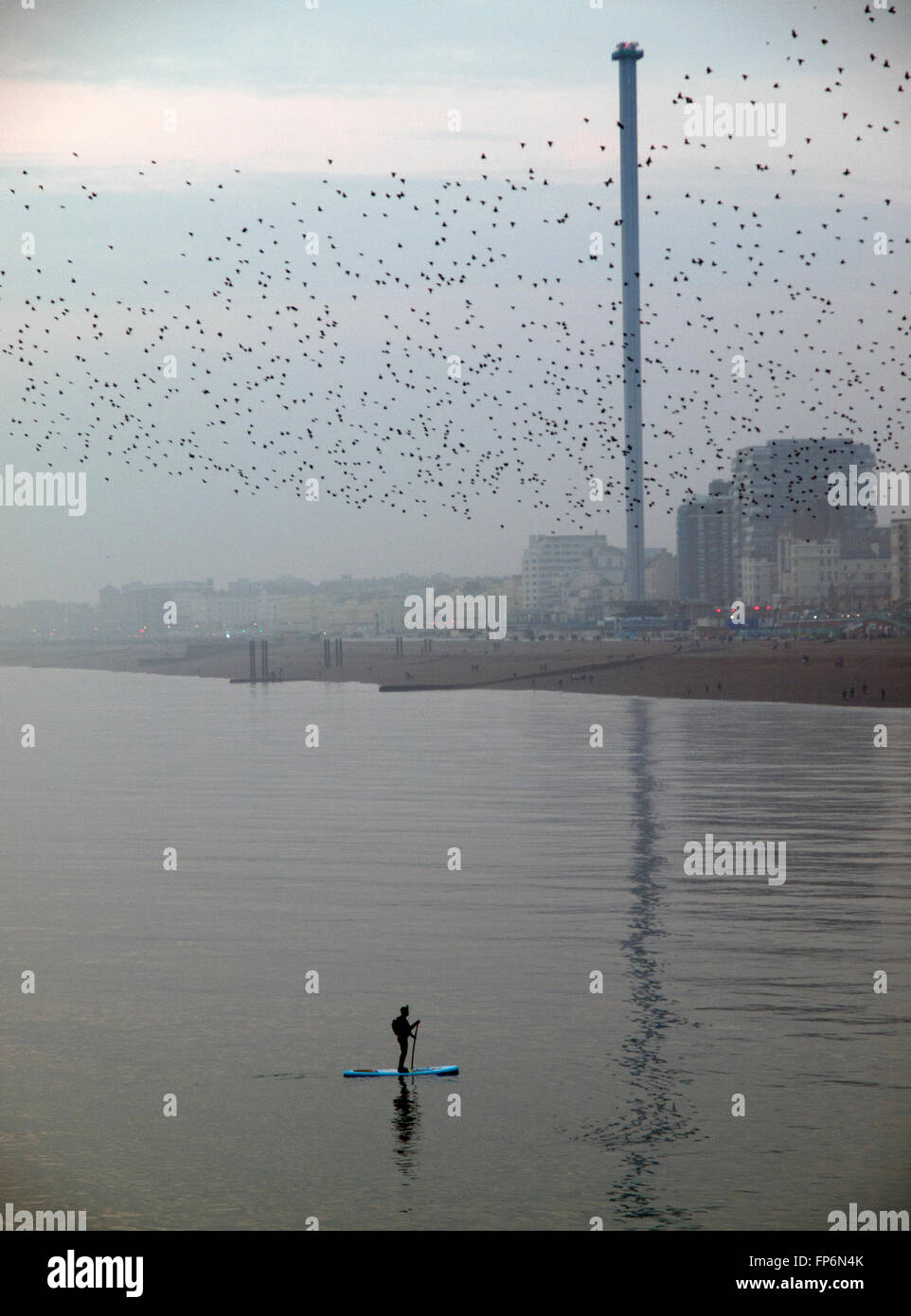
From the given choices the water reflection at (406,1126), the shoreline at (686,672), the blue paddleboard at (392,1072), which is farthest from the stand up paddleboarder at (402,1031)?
the shoreline at (686,672)

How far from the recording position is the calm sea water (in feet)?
59.3

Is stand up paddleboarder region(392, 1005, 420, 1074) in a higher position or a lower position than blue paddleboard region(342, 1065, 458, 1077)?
higher

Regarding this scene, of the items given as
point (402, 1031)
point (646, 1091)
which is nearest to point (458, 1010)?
point (402, 1031)

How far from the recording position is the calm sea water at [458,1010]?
18.1m

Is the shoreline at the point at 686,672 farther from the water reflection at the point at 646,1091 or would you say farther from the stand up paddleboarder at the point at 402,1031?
the stand up paddleboarder at the point at 402,1031

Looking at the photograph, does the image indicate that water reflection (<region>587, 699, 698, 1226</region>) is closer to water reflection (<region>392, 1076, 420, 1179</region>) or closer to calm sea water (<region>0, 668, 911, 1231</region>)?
calm sea water (<region>0, 668, 911, 1231</region>)

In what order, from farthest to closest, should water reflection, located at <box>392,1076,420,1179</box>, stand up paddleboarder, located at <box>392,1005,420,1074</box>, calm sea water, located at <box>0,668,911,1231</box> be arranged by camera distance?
stand up paddleboarder, located at <box>392,1005,420,1074</box> → water reflection, located at <box>392,1076,420,1179</box> → calm sea water, located at <box>0,668,911,1231</box>

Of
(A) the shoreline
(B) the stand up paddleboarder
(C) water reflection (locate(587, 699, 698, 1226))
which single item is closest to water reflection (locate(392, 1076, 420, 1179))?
(B) the stand up paddleboarder

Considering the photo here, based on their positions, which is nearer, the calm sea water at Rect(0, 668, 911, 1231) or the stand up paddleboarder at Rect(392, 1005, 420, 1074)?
the calm sea water at Rect(0, 668, 911, 1231)

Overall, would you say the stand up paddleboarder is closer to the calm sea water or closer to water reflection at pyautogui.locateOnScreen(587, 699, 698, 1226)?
the calm sea water

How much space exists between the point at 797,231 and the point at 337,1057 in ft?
104

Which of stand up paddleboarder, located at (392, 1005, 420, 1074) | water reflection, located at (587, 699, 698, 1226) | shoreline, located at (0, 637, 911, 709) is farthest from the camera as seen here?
shoreline, located at (0, 637, 911, 709)

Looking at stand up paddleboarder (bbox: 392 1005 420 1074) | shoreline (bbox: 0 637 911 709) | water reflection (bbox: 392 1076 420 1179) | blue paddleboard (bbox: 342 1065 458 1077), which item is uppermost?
shoreline (bbox: 0 637 911 709)
